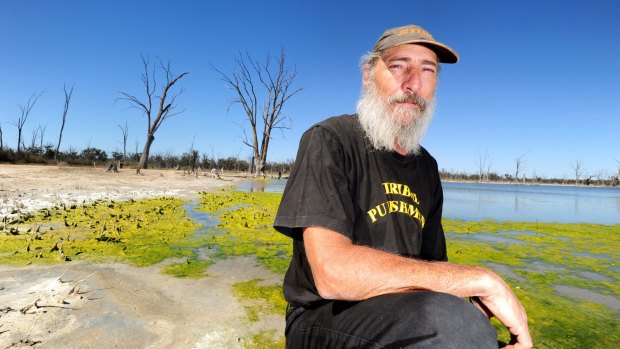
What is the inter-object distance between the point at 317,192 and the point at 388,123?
670 mm

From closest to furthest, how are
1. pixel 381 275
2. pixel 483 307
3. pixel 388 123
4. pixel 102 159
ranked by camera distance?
1. pixel 381 275
2. pixel 483 307
3. pixel 388 123
4. pixel 102 159

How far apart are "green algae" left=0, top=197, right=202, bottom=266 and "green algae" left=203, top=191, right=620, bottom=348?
79 cm

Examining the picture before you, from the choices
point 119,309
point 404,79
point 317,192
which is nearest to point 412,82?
point 404,79

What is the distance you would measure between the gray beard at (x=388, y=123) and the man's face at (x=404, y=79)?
1 cm

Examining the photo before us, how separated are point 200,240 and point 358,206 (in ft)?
13.4

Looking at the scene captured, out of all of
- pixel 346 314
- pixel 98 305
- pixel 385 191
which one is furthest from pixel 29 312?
pixel 385 191

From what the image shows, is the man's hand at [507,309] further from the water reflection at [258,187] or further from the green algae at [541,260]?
the water reflection at [258,187]

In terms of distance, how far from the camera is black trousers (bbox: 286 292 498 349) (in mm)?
862

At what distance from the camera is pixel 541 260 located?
5.04 meters

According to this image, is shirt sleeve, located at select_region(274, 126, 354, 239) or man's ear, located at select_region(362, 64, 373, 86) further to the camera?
man's ear, located at select_region(362, 64, 373, 86)

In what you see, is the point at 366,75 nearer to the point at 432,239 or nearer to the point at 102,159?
the point at 432,239

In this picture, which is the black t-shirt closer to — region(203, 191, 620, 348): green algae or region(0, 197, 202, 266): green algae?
region(203, 191, 620, 348): green algae

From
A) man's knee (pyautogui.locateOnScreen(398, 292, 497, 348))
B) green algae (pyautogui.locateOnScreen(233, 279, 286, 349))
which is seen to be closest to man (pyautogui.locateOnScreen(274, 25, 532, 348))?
man's knee (pyautogui.locateOnScreen(398, 292, 497, 348))

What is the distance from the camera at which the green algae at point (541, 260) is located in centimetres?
268
